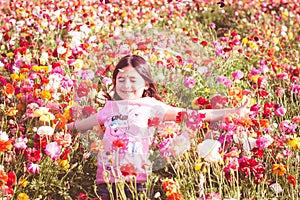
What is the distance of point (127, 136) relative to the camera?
2307mm

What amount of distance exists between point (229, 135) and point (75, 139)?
31.6 inches

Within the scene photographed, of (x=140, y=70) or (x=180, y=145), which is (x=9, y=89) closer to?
(x=140, y=70)

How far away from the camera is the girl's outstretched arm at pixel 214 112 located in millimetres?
2407

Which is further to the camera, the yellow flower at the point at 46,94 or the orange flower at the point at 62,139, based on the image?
the yellow flower at the point at 46,94

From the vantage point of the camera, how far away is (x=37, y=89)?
2.84 metres

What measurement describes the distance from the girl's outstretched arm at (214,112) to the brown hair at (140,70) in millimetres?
122

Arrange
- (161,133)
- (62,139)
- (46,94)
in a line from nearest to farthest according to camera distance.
Result: 1. (161,133)
2. (62,139)
3. (46,94)

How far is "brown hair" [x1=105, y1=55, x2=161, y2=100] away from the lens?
2.37 m

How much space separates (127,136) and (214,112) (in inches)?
17.7

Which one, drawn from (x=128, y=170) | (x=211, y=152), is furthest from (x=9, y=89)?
(x=211, y=152)

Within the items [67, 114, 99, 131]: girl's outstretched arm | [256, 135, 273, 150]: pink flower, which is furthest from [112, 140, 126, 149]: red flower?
[256, 135, 273, 150]: pink flower

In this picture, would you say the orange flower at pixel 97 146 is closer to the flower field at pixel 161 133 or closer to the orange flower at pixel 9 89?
the flower field at pixel 161 133

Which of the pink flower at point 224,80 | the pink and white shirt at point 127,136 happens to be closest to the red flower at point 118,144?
the pink and white shirt at point 127,136

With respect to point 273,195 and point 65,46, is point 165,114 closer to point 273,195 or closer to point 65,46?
point 273,195
